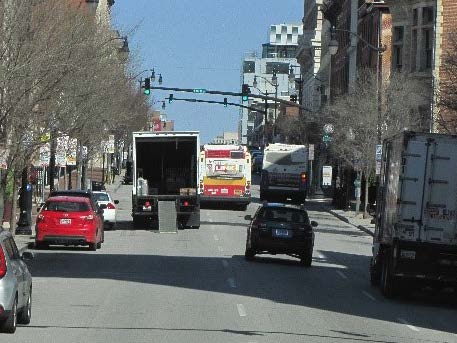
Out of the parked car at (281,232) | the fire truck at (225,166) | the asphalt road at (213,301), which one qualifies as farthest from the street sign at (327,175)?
the parked car at (281,232)

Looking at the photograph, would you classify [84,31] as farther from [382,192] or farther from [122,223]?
[382,192]

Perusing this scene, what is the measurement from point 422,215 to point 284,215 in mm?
9489

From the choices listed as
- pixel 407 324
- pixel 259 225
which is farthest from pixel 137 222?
pixel 407 324

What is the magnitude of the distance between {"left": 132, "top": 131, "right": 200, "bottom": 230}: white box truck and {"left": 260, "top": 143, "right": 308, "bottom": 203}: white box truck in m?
28.8

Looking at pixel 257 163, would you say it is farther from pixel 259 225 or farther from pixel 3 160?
pixel 259 225

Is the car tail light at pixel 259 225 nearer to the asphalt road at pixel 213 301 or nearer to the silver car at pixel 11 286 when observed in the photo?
the asphalt road at pixel 213 301

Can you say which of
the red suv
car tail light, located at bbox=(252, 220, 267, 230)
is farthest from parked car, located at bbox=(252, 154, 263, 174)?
car tail light, located at bbox=(252, 220, 267, 230)

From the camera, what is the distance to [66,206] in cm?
3862

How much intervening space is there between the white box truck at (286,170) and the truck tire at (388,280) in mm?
51788

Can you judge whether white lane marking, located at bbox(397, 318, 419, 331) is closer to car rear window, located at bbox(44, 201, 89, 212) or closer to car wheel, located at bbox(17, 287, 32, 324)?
car wheel, located at bbox(17, 287, 32, 324)

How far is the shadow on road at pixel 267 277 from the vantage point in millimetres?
24031

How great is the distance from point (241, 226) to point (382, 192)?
88.3 feet

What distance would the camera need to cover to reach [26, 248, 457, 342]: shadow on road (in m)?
24.0

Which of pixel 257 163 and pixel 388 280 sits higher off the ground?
pixel 257 163
